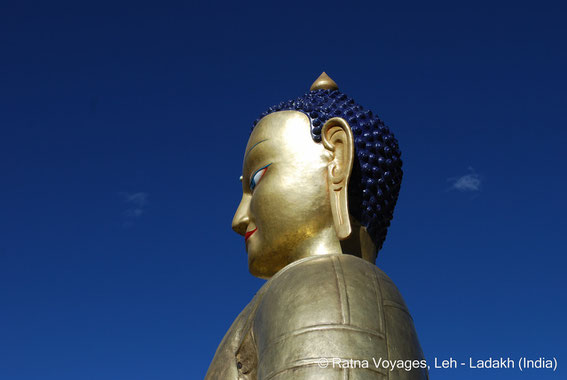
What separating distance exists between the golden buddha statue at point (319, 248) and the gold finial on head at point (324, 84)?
0.5 inches

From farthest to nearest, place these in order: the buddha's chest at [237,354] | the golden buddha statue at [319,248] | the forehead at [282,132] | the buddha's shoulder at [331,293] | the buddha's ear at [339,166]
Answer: the forehead at [282,132] → the buddha's ear at [339,166] → the buddha's chest at [237,354] → the buddha's shoulder at [331,293] → the golden buddha statue at [319,248]

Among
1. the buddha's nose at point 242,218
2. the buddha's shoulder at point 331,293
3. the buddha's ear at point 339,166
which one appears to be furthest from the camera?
the buddha's nose at point 242,218

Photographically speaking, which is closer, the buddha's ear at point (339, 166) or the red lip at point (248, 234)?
the buddha's ear at point (339, 166)

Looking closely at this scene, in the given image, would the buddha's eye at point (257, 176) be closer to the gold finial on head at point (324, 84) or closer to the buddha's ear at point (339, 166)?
the buddha's ear at point (339, 166)

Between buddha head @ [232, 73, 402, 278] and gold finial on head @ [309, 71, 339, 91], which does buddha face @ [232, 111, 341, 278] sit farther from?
gold finial on head @ [309, 71, 339, 91]

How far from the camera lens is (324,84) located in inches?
276

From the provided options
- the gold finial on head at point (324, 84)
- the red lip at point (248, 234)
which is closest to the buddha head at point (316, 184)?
the red lip at point (248, 234)

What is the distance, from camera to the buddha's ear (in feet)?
18.5

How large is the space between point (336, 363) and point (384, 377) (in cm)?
35

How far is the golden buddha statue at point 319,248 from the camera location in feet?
14.9

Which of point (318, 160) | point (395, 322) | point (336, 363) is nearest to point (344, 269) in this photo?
point (395, 322)

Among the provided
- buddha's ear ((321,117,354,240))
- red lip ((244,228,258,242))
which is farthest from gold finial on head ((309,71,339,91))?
red lip ((244,228,258,242))

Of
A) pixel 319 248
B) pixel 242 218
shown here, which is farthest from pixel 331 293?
pixel 242 218

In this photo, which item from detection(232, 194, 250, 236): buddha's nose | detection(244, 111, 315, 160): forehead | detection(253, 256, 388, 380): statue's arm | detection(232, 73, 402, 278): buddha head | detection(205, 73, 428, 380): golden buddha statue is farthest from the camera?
detection(232, 194, 250, 236): buddha's nose
